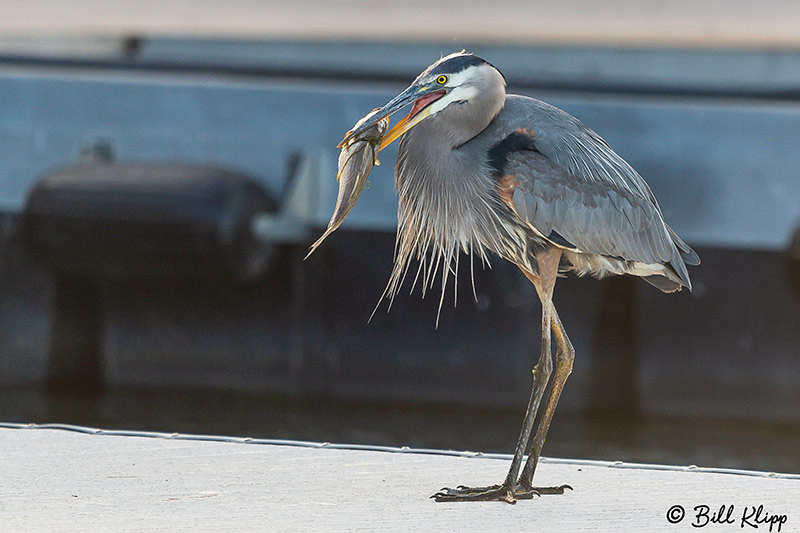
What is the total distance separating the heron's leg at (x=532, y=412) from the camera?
285 cm

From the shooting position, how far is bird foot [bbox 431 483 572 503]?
2.84 m

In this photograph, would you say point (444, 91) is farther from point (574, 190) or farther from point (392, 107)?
point (574, 190)

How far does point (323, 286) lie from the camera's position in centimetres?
727

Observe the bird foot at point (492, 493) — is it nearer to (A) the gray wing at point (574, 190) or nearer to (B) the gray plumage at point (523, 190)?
(B) the gray plumage at point (523, 190)

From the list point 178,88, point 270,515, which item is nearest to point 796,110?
point 178,88

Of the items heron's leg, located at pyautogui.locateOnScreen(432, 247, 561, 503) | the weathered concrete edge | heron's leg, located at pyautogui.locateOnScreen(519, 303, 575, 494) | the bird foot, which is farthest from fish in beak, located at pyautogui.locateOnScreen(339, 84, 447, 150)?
the weathered concrete edge

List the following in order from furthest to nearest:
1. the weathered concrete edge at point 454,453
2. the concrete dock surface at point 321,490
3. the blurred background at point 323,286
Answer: the blurred background at point 323,286
the weathered concrete edge at point 454,453
the concrete dock surface at point 321,490

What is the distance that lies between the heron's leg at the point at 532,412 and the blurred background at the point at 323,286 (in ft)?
12.6

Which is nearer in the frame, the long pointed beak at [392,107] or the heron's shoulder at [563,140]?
the long pointed beak at [392,107]

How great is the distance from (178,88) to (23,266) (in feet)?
5.97

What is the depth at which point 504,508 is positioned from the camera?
2.79 meters

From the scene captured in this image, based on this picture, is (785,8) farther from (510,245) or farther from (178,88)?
(510,245)

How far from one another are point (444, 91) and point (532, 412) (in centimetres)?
98

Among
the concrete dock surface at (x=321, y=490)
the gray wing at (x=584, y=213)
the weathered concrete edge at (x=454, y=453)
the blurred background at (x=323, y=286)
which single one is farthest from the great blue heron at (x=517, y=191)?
the blurred background at (x=323, y=286)
